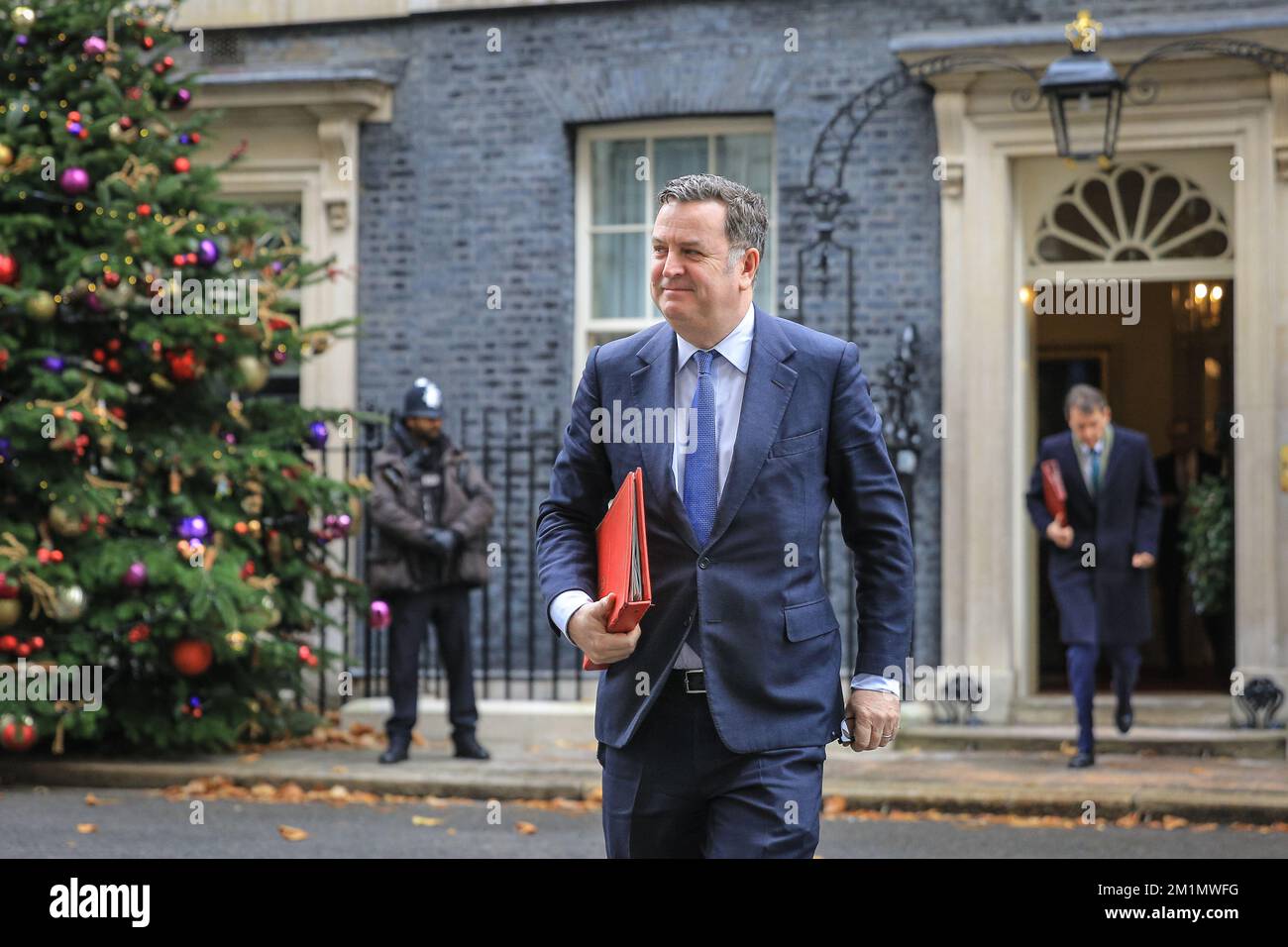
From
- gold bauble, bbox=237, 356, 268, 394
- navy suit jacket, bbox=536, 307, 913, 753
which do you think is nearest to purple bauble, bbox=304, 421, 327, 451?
gold bauble, bbox=237, 356, 268, 394

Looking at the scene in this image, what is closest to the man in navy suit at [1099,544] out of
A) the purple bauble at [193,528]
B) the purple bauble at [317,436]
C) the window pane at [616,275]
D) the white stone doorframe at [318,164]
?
the window pane at [616,275]

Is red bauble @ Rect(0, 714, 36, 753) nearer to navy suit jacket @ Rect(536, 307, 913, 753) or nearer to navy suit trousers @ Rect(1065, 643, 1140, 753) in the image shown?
navy suit trousers @ Rect(1065, 643, 1140, 753)

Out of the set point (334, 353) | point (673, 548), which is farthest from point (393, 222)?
point (673, 548)

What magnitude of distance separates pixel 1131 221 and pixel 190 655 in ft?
22.9

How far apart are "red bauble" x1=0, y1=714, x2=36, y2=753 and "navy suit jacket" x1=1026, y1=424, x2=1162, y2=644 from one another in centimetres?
576

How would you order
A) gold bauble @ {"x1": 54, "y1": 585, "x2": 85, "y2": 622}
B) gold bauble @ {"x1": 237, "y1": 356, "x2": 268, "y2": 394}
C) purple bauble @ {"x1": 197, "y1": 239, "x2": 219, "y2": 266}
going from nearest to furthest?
gold bauble @ {"x1": 54, "y1": 585, "x2": 85, "y2": 622}
purple bauble @ {"x1": 197, "y1": 239, "x2": 219, "y2": 266}
gold bauble @ {"x1": 237, "y1": 356, "x2": 268, "y2": 394}

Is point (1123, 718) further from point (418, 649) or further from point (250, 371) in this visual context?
point (250, 371)

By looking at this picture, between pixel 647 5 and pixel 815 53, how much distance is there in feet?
4.27

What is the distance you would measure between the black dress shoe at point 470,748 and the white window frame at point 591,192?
3.56 m

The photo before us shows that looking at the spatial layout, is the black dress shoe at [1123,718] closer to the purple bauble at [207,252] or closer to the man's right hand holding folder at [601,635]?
the purple bauble at [207,252]

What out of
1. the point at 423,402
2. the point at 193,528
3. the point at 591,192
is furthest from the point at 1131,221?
the point at 193,528

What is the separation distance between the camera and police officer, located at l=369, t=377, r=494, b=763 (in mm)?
10914

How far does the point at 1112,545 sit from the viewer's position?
35.4 feet

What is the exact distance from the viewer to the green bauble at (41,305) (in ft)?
33.3
